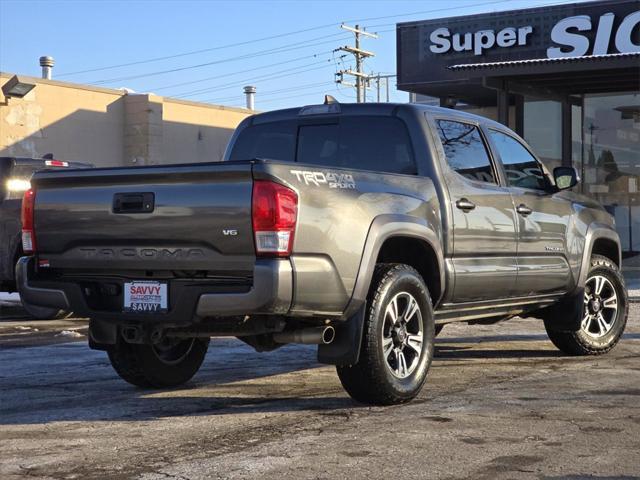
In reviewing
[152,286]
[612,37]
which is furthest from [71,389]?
[612,37]

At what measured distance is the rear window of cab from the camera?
718 cm

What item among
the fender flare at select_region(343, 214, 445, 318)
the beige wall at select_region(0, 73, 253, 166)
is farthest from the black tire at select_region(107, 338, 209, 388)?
the beige wall at select_region(0, 73, 253, 166)

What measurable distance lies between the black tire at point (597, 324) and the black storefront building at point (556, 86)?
10.3 meters

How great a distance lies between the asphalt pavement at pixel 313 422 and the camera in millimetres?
4773

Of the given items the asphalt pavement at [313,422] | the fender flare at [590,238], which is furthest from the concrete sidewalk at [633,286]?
the asphalt pavement at [313,422]

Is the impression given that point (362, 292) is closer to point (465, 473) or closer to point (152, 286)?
point (152, 286)

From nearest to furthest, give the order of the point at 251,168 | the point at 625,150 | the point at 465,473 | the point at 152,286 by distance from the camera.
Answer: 1. the point at 465,473
2. the point at 251,168
3. the point at 152,286
4. the point at 625,150

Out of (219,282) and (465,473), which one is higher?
(219,282)

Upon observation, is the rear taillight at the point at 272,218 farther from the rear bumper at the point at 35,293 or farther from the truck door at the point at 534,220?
the truck door at the point at 534,220

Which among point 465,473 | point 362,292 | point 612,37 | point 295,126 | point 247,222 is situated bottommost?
point 465,473

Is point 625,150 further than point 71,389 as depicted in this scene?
Yes

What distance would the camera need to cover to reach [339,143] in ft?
24.4

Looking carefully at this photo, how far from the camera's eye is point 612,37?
18750 millimetres

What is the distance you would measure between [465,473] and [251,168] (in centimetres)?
201
